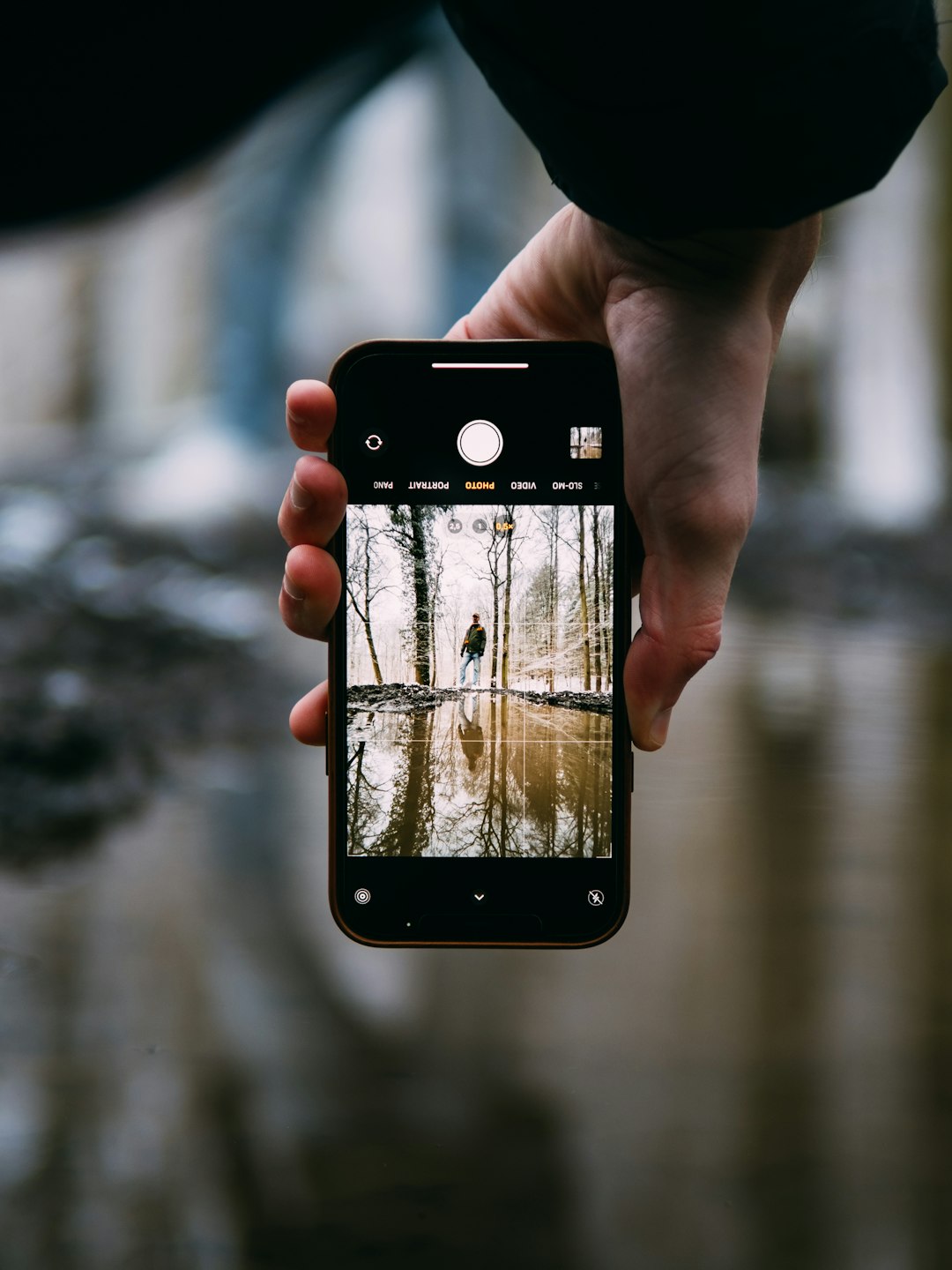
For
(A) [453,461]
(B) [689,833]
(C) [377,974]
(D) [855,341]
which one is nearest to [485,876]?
(A) [453,461]

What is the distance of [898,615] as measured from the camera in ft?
8.76

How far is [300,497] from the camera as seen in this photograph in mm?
443

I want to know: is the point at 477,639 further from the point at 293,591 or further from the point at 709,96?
the point at 709,96

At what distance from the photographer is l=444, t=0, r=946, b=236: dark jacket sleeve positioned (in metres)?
0.32

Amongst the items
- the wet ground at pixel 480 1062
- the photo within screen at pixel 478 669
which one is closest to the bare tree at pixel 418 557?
the photo within screen at pixel 478 669

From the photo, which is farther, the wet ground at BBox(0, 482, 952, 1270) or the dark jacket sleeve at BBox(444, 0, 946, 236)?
the wet ground at BBox(0, 482, 952, 1270)

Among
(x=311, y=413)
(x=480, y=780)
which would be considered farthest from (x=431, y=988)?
(x=311, y=413)

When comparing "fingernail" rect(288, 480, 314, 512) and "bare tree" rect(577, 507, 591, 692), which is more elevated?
"fingernail" rect(288, 480, 314, 512)

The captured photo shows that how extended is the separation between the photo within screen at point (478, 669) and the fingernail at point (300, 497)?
2cm

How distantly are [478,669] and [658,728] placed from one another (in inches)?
2.9

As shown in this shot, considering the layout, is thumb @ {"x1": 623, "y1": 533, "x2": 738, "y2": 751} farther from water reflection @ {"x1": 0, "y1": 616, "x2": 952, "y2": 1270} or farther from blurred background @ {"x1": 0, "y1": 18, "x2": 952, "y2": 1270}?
blurred background @ {"x1": 0, "y1": 18, "x2": 952, "y2": 1270}

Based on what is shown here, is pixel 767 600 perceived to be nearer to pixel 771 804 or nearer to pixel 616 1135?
pixel 771 804

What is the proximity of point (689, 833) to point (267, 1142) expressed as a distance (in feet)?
1.92

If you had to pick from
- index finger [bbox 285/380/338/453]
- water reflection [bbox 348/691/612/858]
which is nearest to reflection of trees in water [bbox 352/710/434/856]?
water reflection [bbox 348/691/612/858]
